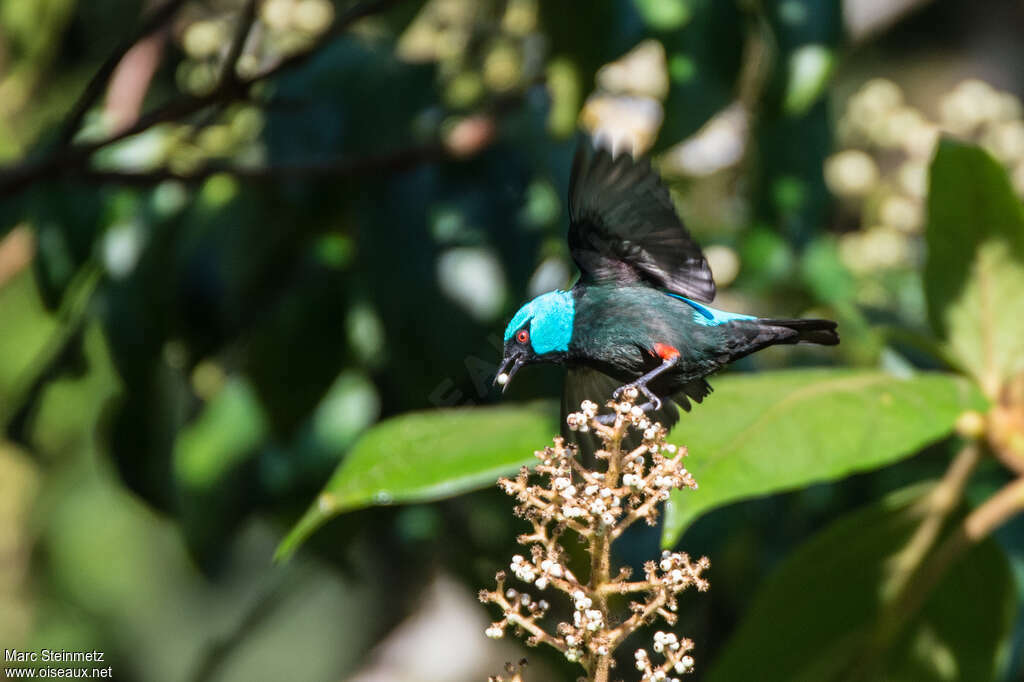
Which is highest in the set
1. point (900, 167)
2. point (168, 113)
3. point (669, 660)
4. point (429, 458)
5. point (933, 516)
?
point (669, 660)

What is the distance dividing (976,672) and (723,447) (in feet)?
1.51

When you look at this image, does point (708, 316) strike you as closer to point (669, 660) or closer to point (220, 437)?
point (669, 660)

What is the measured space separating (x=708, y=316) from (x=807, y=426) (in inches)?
16.3

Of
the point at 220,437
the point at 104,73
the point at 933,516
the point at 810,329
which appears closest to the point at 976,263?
the point at 933,516

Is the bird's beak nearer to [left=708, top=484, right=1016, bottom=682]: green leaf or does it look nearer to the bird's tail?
the bird's tail

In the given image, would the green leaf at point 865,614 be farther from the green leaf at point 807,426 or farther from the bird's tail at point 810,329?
the bird's tail at point 810,329

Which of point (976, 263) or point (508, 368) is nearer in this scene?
point (508, 368)

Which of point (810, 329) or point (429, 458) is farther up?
point (810, 329)

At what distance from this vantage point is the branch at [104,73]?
0.98 m

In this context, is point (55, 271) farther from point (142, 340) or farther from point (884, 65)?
point (884, 65)

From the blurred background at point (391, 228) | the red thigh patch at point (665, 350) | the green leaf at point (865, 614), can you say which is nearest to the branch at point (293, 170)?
the blurred background at point (391, 228)

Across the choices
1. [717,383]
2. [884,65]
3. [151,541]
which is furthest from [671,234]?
[884,65]

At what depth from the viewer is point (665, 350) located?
1.84ft

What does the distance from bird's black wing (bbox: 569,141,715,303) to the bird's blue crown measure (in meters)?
0.03
